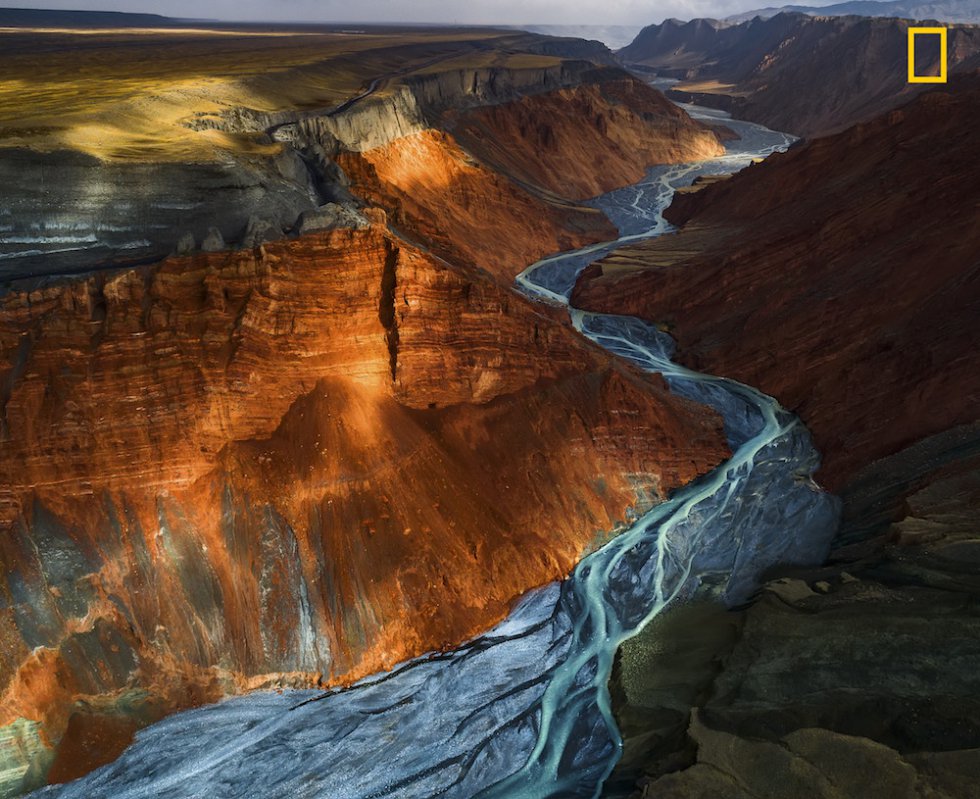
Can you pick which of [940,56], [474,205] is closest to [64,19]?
[474,205]

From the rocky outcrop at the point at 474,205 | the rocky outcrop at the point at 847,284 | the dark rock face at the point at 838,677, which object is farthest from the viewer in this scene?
the rocky outcrop at the point at 474,205

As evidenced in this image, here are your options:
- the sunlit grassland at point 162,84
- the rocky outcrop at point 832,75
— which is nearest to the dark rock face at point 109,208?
the sunlit grassland at point 162,84

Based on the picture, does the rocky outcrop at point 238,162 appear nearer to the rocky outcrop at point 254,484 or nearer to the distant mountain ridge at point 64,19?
the rocky outcrop at point 254,484

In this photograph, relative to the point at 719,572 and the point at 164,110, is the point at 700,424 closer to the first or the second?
the point at 719,572

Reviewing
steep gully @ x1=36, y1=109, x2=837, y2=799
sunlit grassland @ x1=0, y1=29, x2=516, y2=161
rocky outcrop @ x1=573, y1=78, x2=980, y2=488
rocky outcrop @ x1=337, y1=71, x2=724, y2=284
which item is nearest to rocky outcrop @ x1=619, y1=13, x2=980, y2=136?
rocky outcrop @ x1=337, y1=71, x2=724, y2=284

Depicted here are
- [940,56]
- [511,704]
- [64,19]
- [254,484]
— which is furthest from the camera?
[64,19]

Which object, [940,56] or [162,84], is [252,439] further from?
[940,56]

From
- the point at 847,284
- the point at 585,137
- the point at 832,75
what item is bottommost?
the point at 847,284
